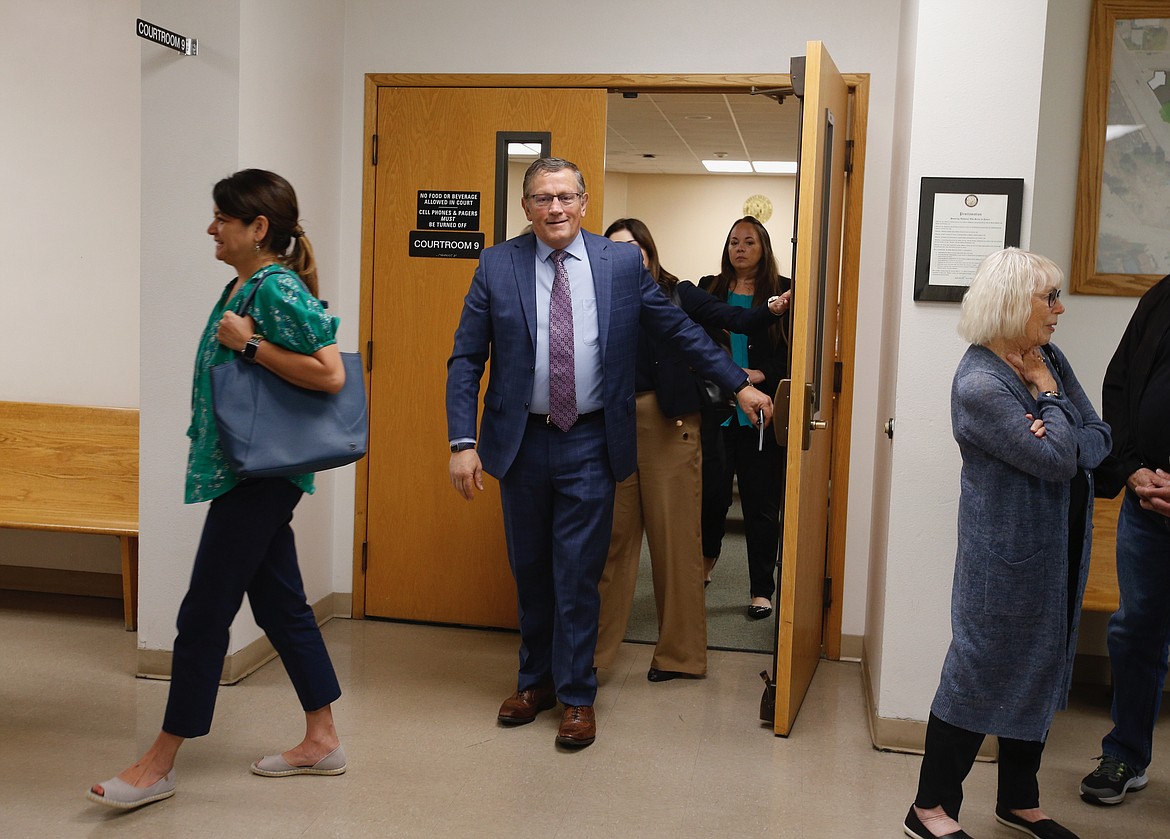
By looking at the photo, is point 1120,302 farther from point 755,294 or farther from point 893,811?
point 893,811

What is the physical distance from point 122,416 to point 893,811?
132 inches

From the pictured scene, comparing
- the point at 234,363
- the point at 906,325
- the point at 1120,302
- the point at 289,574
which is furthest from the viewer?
the point at 1120,302

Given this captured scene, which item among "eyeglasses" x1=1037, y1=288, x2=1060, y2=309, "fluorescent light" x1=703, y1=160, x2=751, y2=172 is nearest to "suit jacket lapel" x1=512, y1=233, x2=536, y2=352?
"eyeglasses" x1=1037, y1=288, x2=1060, y2=309

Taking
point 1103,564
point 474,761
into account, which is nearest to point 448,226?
point 474,761

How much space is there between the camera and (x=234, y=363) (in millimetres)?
2664

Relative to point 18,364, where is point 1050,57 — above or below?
above

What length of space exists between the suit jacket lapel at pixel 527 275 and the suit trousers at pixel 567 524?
0.32 m

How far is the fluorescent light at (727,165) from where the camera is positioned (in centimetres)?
1151

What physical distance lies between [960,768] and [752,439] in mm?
2385

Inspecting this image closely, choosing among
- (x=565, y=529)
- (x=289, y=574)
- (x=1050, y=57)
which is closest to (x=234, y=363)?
(x=289, y=574)

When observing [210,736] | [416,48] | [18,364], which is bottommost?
[210,736]

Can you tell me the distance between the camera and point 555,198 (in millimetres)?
3307

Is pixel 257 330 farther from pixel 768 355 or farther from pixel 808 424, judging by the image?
pixel 768 355

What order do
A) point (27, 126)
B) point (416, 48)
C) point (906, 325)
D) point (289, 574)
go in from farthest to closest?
point (27, 126) < point (416, 48) < point (906, 325) < point (289, 574)
